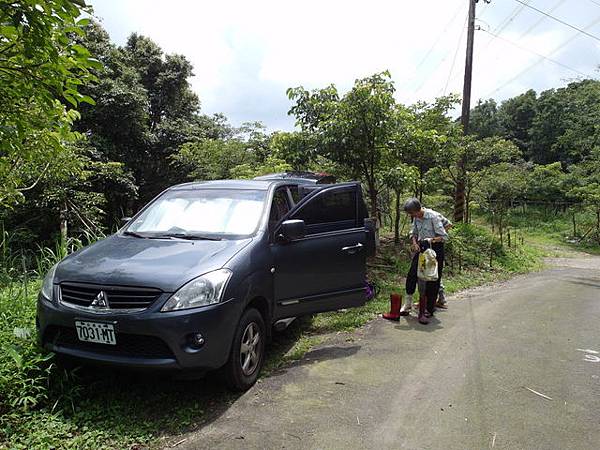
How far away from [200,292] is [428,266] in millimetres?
3355

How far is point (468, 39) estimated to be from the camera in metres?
→ 13.6

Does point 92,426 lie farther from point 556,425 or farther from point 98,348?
point 556,425

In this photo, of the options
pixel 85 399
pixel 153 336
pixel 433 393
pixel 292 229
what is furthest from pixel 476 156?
pixel 85 399

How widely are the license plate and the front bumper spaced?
3 cm

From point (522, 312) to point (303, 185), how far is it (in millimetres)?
3822

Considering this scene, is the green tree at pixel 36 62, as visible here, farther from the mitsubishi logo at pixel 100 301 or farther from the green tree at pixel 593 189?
the green tree at pixel 593 189

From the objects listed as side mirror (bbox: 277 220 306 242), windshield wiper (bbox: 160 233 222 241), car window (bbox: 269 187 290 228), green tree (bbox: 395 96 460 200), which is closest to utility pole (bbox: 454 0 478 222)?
green tree (bbox: 395 96 460 200)

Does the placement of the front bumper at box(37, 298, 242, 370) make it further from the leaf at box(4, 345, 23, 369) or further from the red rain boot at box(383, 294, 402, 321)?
the red rain boot at box(383, 294, 402, 321)

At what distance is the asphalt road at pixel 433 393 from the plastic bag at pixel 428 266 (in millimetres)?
630

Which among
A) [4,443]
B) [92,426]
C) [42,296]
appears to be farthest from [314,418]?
[42,296]

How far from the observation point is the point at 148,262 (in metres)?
3.31

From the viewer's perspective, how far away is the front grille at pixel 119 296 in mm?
3047

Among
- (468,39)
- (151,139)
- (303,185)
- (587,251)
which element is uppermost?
(468,39)

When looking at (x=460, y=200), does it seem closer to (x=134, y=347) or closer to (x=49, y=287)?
(x=134, y=347)
